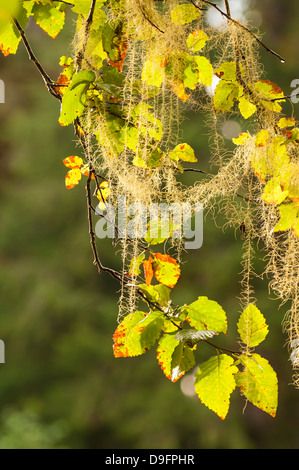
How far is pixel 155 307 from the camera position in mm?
548

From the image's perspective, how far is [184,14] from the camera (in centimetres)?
56

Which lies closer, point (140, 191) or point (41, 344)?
point (140, 191)

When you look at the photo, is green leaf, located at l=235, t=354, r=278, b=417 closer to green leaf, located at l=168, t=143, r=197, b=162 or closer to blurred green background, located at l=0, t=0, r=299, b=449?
green leaf, located at l=168, t=143, r=197, b=162

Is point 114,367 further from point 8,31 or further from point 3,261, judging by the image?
point 8,31

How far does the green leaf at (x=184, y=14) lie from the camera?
56 cm

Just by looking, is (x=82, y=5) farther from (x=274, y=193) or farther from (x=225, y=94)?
(x=274, y=193)

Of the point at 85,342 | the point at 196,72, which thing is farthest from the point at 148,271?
the point at 85,342

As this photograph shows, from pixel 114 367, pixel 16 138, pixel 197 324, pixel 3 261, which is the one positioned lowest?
pixel 197 324

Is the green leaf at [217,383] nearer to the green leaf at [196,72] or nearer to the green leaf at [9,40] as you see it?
the green leaf at [196,72]

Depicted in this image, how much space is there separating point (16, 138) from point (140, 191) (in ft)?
11.0

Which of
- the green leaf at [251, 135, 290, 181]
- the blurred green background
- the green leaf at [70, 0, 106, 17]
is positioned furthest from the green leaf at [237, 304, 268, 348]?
the blurred green background

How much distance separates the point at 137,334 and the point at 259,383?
131 millimetres

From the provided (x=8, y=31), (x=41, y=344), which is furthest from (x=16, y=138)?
(x=8, y=31)

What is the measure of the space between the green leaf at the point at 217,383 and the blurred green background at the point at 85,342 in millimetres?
2383
